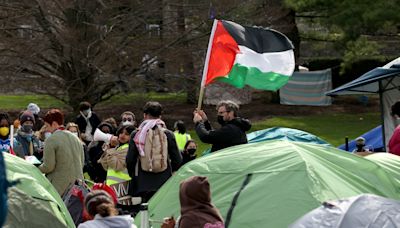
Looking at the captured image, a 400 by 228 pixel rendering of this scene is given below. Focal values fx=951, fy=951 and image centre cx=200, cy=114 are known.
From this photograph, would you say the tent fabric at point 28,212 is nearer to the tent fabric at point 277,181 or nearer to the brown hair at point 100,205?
the tent fabric at point 277,181

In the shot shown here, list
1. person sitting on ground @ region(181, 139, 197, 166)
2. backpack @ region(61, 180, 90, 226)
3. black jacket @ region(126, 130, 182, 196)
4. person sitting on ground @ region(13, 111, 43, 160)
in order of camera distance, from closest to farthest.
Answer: backpack @ region(61, 180, 90, 226), black jacket @ region(126, 130, 182, 196), person sitting on ground @ region(13, 111, 43, 160), person sitting on ground @ region(181, 139, 197, 166)

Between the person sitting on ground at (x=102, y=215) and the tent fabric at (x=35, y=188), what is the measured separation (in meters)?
1.16

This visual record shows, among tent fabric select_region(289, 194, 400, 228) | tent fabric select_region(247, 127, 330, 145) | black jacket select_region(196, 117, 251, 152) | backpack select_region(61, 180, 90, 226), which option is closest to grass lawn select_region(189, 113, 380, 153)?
tent fabric select_region(247, 127, 330, 145)

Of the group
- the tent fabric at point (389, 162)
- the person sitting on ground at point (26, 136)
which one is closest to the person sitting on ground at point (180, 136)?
the person sitting on ground at point (26, 136)

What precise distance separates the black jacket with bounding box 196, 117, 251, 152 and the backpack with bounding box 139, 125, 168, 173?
0.38 m

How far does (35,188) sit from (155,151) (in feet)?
5.93

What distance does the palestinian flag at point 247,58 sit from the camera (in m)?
10.2

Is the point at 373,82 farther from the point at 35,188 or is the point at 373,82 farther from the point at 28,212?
the point at 28,212

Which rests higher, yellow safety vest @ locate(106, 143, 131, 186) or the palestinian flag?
the palestinian flag

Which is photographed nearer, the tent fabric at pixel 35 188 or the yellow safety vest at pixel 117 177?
the tent fabric at pixel 35 188

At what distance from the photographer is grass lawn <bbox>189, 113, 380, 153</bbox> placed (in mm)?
22688

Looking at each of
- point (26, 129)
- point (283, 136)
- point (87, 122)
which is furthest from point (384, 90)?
point (26, 129)

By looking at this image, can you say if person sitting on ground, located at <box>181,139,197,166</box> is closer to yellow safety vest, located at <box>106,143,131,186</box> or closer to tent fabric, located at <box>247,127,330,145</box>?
tent fabric, located at <box>247,127,330,145</box>

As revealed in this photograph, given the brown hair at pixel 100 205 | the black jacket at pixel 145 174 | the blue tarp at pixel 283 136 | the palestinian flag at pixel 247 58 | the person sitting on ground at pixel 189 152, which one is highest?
the palestinian flag at pixel 247 58
